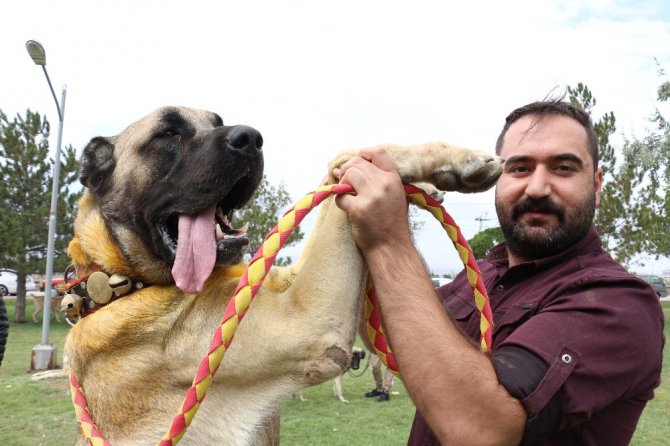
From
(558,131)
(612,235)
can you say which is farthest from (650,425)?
(612,235)

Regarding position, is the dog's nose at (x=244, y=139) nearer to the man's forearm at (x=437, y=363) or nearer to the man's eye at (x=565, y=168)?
the man's forearm at (x=437, y=363)

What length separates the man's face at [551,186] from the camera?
2.18 m

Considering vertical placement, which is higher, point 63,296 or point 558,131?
point 558,131

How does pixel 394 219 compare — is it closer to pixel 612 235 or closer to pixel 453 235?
pixel 453 235

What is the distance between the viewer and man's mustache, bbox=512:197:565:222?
218 cm

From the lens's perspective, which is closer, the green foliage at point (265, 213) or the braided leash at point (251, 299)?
the braided leash at point (251, 299)

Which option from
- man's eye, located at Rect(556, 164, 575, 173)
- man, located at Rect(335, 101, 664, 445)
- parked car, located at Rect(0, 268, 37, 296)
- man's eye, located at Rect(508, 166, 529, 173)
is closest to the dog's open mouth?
man, located at Rect(335, 101, 664, 445)

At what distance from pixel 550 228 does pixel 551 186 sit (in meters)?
0.17

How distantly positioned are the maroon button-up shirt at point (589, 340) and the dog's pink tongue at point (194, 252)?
1092mm

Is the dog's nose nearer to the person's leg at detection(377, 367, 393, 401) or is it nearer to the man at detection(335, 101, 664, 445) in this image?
the man at detection(335, 101, 664, 445)

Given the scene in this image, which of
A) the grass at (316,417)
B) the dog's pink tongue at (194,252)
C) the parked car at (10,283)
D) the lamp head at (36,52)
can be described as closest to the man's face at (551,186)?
the dog's pink tongue at (194,252)

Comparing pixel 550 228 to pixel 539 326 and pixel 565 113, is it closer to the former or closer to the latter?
pixel 565 113

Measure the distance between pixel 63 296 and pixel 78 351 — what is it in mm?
252

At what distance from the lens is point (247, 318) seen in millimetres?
2061
